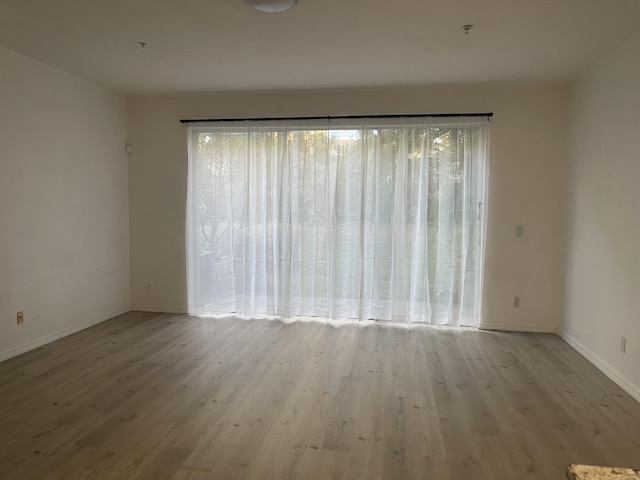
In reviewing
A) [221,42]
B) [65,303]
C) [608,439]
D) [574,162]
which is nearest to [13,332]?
[65,303]

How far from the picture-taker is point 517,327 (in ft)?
15.3

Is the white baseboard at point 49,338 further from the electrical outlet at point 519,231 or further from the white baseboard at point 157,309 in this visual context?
the electrical outlet at point 519,231

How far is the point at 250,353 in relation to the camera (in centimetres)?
393

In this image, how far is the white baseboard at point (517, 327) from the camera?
4.60 metres

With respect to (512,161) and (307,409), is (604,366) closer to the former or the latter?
(512,161)

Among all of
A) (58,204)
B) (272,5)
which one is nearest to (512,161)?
(272,5)

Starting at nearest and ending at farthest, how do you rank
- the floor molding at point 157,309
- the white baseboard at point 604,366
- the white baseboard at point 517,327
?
the white baseboard at point 604,366, the white baseboard at point 517,327, the floor molding at point 157,309

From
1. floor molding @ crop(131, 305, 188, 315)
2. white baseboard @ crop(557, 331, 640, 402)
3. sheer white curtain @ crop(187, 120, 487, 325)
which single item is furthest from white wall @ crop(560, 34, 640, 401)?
floor molding @ crop(131, 305, 188, 315)

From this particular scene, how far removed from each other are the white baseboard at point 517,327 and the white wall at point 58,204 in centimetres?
421

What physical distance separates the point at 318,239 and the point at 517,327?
7.66ft

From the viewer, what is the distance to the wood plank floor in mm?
2268

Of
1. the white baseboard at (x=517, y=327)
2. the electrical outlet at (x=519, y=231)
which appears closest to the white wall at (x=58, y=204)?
the white baseboard at (x=517, y=327)

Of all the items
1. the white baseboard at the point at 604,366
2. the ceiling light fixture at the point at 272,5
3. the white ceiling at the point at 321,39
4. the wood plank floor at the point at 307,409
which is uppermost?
the white ceiling at the point at 321,39

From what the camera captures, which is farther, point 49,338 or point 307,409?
point 49,338
